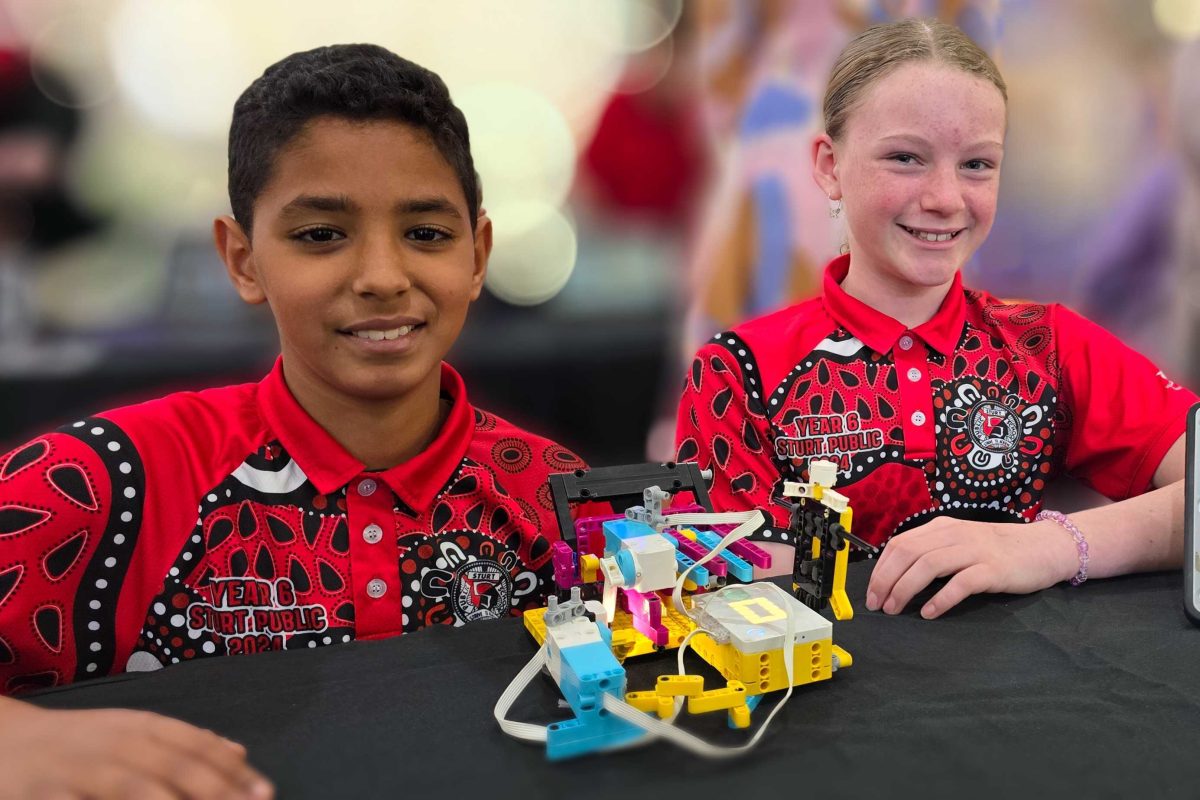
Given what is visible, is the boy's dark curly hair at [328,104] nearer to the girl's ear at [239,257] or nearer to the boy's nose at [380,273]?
the girl's ear at [239,257]

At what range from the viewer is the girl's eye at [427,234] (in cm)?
86

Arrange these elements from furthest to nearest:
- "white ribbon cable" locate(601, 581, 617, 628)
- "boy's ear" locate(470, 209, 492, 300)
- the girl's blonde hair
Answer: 1. the girl's blonde hair
2. "boy's ear" locate(470, 209, 492, 300)
3. "white ribbon cable" locate(601, 581, 617, 628)

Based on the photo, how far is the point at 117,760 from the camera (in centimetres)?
53

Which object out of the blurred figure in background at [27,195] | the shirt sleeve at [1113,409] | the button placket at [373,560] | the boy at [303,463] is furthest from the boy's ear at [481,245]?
the shirt sleeve at [1113,409]

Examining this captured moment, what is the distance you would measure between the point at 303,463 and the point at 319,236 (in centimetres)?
23

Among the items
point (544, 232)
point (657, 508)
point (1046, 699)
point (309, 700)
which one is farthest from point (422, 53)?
point (1046, 699)

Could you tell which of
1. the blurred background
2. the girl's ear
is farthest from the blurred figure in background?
the girl's ear

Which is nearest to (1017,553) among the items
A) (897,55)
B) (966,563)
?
(966,563)

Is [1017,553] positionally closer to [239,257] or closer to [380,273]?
[380,273]

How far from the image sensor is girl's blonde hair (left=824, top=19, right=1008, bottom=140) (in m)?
1.08

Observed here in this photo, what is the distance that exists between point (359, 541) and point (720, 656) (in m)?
0.39

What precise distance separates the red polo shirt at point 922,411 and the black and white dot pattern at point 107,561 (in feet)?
2.01

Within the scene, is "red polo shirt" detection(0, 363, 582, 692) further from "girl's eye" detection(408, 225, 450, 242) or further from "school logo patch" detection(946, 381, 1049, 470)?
"school logo patch" detection(946, 381, 1049, 470)

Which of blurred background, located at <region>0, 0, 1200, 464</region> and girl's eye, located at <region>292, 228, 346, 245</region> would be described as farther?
blurred background, located at <region>0, 0, 1200, 464</region>
